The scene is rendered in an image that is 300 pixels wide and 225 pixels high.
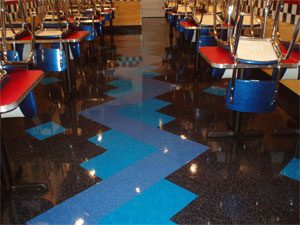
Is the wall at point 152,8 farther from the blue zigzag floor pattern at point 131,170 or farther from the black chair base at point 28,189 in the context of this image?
the black chair base at point 28,189

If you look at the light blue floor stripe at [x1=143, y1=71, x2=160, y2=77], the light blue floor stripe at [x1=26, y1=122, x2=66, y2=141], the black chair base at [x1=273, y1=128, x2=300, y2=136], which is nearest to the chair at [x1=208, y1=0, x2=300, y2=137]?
the black chair base at [x1=273, y1=128, x2=300, y2=136]

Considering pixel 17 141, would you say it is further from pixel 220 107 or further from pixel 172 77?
pixel 172 77

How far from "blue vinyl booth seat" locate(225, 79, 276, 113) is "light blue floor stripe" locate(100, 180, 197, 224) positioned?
666mm

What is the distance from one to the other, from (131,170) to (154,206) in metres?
0.38

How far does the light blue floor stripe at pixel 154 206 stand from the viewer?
1521mm

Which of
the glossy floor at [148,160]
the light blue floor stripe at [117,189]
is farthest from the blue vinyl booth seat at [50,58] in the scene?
the light blue floor stripe at [117,189]

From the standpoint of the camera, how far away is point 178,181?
182 centimetres

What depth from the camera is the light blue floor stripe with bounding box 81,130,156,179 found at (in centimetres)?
196

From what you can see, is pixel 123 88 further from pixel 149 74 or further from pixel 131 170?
pixel 131 170

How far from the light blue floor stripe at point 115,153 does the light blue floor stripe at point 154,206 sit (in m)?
0.32

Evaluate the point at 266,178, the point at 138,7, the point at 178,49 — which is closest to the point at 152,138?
the point at 266,178

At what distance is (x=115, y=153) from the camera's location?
2.14m

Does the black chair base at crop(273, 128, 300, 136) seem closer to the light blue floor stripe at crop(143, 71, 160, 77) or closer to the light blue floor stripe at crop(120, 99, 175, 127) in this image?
the light blue floor stripe at crop(120, 99, 175, 127)

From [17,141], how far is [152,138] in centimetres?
105
